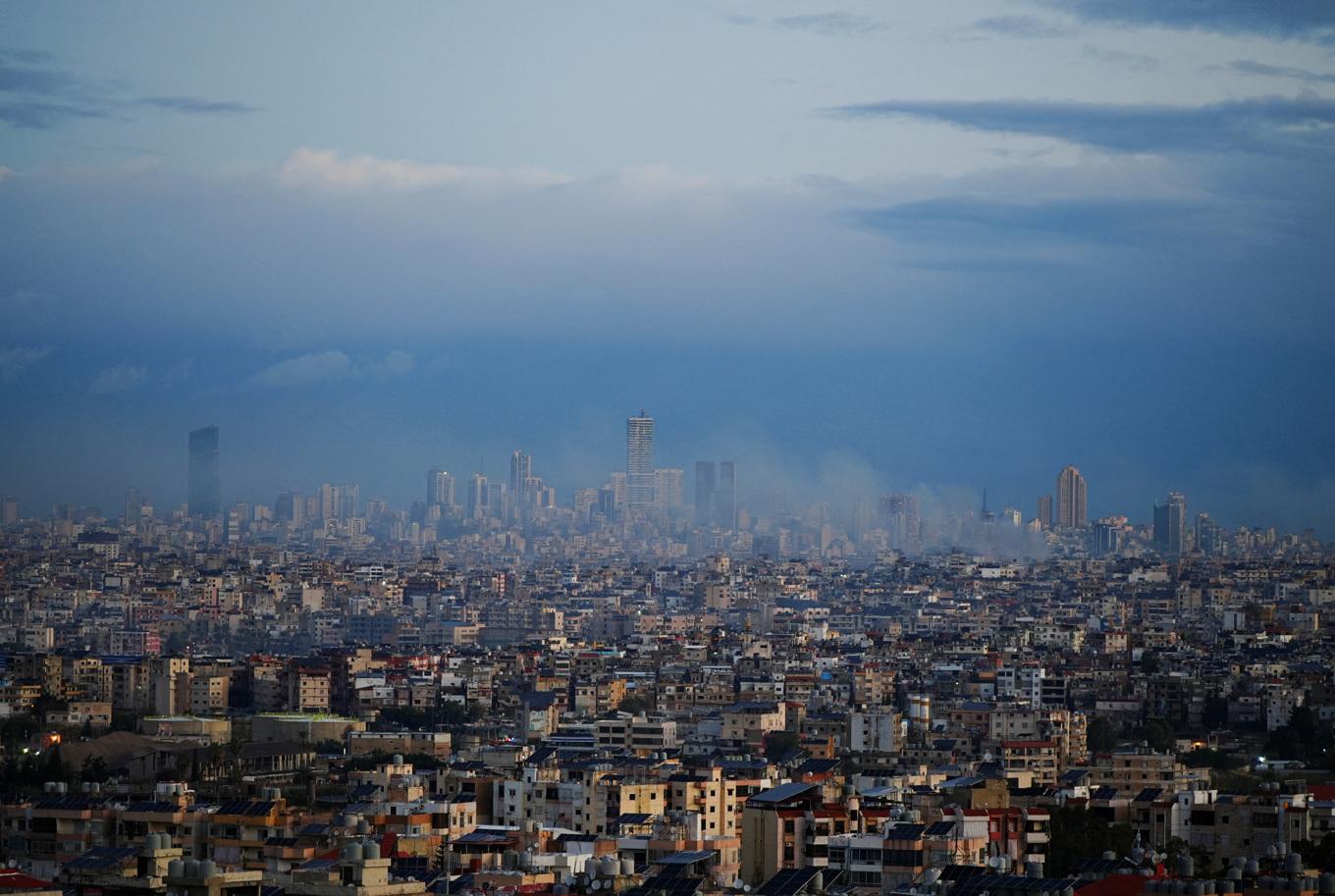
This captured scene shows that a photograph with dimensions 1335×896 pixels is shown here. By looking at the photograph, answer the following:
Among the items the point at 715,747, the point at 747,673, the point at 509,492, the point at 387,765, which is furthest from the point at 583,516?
the point at 387,765

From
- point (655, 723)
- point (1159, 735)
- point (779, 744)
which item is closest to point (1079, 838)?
point (779, 744)

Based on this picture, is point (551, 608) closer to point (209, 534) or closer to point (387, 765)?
point (209, 534)

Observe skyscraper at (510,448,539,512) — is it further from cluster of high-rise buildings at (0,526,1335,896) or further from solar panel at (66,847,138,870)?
solar panel at (66,847,138,870)

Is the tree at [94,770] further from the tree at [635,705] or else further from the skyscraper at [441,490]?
the skyscraper at [441,490]

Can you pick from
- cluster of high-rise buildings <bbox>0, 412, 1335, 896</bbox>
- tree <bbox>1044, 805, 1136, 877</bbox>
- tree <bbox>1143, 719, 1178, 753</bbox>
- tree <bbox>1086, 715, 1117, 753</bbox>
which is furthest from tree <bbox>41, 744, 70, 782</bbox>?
tree <bbox>1143, 719, 1178, 753</bbox>

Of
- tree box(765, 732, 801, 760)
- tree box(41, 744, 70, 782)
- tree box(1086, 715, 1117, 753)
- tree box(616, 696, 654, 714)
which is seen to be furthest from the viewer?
tree box(616, 696, 654, 714)

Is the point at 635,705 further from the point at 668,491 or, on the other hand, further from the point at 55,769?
the point at 668,491

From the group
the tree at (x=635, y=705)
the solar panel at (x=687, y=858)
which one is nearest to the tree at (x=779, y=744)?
the tree at (x=635, y=705)
